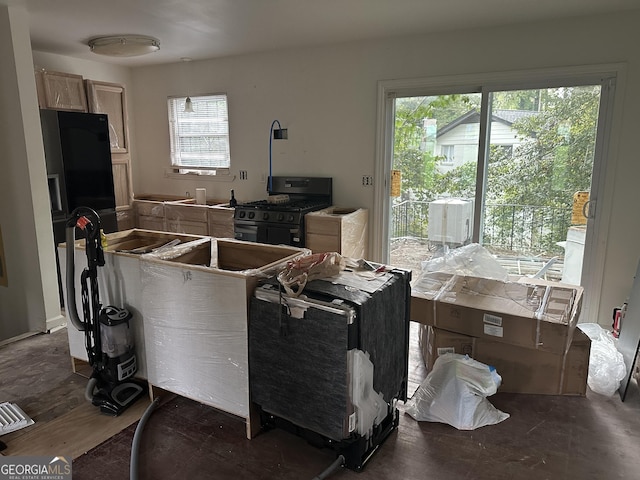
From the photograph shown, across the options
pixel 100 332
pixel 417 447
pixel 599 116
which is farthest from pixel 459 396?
pixel 599 116

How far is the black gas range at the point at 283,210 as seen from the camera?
13.3ft

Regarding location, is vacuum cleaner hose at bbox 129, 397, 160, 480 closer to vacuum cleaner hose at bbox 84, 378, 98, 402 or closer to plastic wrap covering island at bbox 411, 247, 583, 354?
vacuum cleaner hose at bbox 84, 378, 98, 402

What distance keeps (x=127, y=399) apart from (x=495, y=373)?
79.9 inches

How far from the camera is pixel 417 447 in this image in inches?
85.0

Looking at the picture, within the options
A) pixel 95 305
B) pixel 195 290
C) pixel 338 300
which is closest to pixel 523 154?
pixel 338 300

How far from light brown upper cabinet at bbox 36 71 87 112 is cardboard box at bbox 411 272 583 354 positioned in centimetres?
385

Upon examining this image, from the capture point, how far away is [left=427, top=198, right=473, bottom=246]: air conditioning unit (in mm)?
3979

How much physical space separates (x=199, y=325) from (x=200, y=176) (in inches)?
131

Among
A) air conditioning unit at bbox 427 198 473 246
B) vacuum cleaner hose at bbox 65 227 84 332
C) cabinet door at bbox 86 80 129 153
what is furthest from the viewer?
cabinet door at bbox 86 80 129 153

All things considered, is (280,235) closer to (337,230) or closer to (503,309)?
(337,230)

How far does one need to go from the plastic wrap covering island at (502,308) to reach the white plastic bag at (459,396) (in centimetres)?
24

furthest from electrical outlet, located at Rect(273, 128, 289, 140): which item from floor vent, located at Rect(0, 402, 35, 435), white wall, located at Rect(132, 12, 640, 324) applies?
floor vent, located at Rect(0, 402, 35, 435)

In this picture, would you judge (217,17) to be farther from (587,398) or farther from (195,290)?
(587,398)

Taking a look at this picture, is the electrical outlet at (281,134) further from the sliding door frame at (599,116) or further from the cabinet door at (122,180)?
the cabinet door at (122,180)
